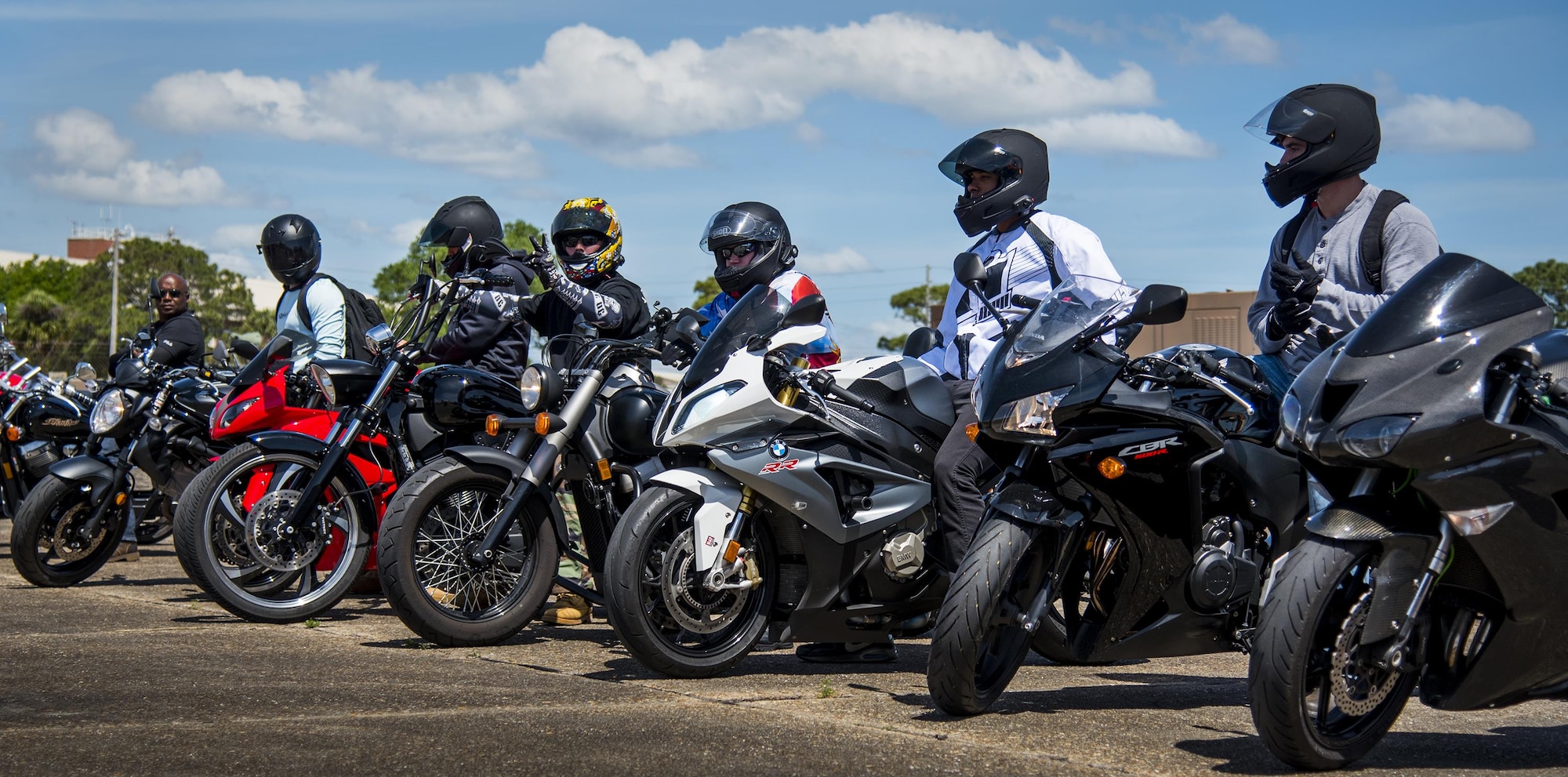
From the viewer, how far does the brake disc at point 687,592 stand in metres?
5.45

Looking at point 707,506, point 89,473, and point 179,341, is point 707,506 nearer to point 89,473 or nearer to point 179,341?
point 89,473

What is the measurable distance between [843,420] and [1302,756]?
90.0 inches

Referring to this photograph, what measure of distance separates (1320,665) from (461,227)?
505 cm

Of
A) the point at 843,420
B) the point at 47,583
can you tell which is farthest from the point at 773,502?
the point at 47,583

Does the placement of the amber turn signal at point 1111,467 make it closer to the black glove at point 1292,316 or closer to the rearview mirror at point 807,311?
the black glove at point 1292,316

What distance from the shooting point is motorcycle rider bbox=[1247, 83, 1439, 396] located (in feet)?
17.7

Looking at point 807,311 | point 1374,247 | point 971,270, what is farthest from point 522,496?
point 1374,247

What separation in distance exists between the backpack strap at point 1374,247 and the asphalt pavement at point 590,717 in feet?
4.95

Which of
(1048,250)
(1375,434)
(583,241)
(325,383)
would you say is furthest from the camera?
(583,241)

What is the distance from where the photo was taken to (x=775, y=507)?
224 inches

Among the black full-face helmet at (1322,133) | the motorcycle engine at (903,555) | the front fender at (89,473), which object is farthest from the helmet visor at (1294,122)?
the front fender at (89,473)

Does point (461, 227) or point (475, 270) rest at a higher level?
point (461, 227)

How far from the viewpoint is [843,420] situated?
18.9ft

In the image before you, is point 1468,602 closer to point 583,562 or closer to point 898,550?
point 898,550
